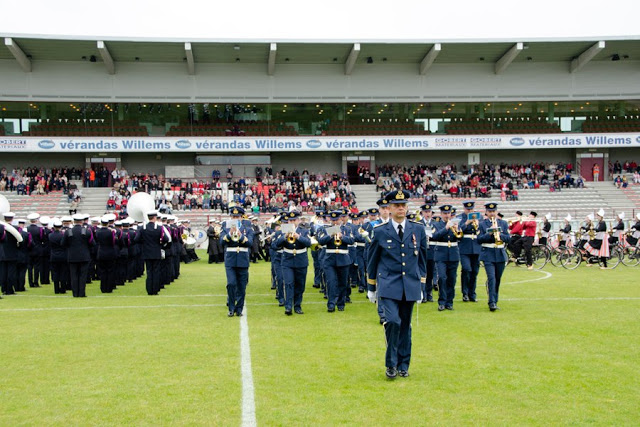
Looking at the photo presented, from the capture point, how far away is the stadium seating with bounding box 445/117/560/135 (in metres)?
46.9

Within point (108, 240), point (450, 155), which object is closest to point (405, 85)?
point (450, 155)

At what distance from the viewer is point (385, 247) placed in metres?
7.14

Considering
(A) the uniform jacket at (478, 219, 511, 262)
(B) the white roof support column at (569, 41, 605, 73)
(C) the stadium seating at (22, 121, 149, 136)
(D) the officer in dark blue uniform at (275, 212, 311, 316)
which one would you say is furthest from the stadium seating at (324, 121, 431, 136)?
(D) the officer in dark blue uniform at (275, 212, 311, 316)

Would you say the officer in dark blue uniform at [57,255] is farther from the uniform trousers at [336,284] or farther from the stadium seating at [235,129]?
the stadium seating at [235,129]

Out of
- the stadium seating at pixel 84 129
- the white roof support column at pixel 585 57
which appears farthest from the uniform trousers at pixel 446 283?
the white roof support column at pixel 585 57

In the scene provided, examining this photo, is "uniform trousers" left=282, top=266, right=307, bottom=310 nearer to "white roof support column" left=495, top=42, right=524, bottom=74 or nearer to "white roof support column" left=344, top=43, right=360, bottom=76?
"white roof support column" left=344, top=43, right=360, bottom=76

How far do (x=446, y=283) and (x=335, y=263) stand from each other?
2.22 meters

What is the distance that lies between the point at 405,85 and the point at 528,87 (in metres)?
9.45

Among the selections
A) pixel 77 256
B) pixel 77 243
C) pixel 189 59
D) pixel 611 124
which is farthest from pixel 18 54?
pixel 611 124

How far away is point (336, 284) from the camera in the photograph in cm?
1252

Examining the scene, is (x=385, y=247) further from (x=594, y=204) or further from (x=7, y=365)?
(x=594, y=204)

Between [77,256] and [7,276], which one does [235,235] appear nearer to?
[77,256]

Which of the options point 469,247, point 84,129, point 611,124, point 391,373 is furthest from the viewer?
point 611,124

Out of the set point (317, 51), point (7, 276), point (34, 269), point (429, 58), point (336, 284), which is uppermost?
point (317, 51)
